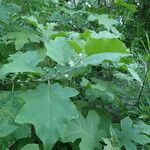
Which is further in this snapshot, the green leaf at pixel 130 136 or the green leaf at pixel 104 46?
the green leaf at pixel 130 136

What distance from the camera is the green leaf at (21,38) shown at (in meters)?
2.02

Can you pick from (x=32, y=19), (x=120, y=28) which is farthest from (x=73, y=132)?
(x=120, y=28)

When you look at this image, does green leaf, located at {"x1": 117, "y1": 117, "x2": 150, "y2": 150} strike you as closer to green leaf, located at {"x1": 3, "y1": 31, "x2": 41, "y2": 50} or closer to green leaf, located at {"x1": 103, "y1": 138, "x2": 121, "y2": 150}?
green leaf, located at {"x1": 103, "y1": 138, "x2": 121, "y2": 150}

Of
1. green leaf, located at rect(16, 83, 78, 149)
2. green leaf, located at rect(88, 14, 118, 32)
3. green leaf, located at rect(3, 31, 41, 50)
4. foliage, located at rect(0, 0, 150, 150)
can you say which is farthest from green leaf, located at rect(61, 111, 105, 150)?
green leaf, located at rect(88, 14, 118, 32)

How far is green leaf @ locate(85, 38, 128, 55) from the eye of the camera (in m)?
1.50

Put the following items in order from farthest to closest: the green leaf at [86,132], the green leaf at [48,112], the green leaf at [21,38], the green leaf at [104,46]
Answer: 1. the green leaf at [21,38]
2. the green leaf at [86,132]
3. the green leaf at [104,46]
4. the green leaf at [48,112]

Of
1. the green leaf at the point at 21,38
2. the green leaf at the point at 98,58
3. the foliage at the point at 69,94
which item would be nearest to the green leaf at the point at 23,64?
the foliage at the point at 69,94

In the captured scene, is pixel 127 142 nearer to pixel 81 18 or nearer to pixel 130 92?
pixel 130 92

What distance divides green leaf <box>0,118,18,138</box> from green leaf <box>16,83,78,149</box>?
2.9 inches

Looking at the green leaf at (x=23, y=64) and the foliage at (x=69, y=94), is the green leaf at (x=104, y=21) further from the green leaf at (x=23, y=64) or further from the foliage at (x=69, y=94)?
the green leaf at (x=23, y=64)

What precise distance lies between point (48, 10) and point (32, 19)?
2.80ft

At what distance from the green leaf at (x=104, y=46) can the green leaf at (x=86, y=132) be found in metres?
0.31

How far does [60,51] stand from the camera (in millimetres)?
1596

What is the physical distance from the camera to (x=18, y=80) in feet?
5.31
